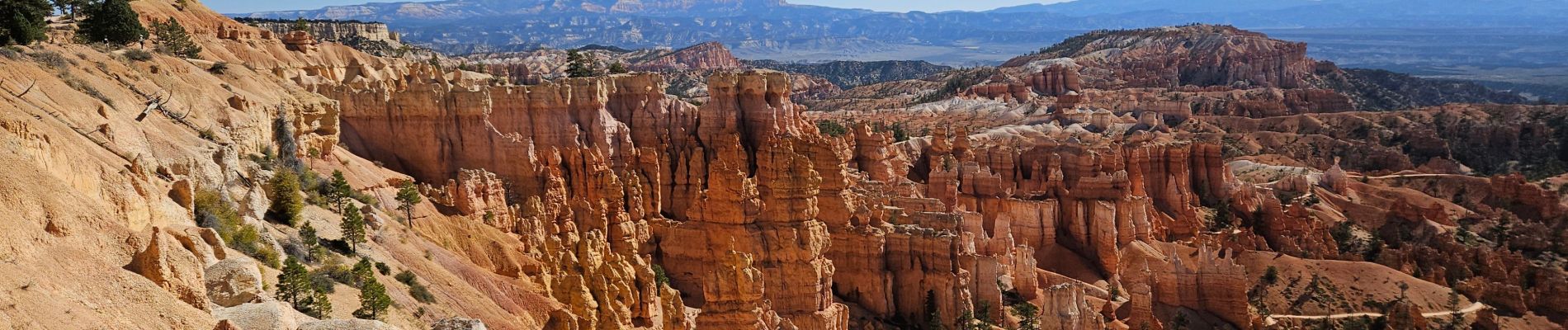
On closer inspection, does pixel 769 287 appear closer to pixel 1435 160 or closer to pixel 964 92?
pixel 1435 160

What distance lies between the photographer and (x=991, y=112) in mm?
121875

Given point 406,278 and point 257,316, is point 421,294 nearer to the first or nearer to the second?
point 406,278

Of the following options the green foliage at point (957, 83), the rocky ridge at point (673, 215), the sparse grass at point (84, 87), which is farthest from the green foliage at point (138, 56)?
the green foliage at point (957, 83)

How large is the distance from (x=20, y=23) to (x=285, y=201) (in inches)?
433

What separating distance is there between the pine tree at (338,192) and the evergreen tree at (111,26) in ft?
42.4

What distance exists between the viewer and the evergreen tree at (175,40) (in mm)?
39344

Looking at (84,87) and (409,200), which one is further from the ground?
(84,87)

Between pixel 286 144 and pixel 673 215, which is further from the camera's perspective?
pixel 673 215

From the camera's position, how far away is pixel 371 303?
18.3 metres

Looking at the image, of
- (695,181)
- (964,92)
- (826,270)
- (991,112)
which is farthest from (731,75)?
(964,92)

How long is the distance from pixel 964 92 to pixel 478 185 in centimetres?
11185

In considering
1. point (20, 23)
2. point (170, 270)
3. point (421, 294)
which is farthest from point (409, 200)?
point (170, 270)

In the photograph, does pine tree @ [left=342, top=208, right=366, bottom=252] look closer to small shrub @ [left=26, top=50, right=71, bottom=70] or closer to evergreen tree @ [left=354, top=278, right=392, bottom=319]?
evergreen tree @ [left=354, top=278, right=392, bottom=319]

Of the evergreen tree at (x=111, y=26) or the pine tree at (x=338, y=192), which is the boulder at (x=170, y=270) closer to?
the pine tree at (x=338, y=192)
